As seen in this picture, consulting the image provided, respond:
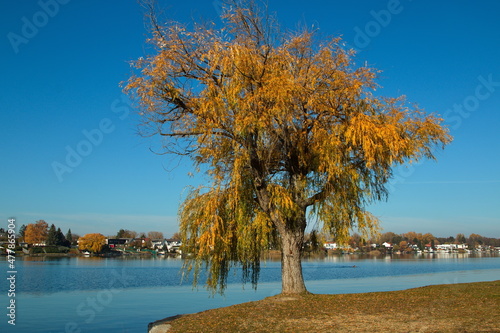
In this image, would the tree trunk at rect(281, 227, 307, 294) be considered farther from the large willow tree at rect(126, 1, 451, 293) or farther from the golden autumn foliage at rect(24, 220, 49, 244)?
the golden autumn foliage at rect(24, 220, 49, 244)

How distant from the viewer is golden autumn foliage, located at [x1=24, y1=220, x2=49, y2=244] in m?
116

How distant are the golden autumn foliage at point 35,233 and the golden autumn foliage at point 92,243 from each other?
11444 millimetres

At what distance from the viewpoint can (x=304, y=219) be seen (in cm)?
1714

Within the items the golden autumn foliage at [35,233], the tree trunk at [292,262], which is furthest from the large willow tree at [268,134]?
the golden autumn foliage at [35,233]

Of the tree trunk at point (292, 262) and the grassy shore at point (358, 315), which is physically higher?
the tree trunk at point (292, 262)

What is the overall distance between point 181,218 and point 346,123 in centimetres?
674

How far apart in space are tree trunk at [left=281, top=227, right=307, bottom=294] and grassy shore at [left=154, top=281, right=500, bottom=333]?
74cm

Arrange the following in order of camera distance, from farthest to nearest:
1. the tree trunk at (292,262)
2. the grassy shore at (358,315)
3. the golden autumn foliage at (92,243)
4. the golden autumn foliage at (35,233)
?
the golden autumn foliage at (92,243) < the golden autumn foliage at (35,233) < the tree trunk at (292,262) < the grassy shore at (358,315)

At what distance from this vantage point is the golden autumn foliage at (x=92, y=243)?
130 meters

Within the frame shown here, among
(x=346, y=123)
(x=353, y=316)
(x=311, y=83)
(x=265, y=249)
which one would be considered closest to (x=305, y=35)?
(x=311, y=83)

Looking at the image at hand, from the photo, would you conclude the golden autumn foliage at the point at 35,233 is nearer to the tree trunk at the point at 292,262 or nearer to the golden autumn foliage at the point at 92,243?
the golden autumn foliage at the point at 92,243

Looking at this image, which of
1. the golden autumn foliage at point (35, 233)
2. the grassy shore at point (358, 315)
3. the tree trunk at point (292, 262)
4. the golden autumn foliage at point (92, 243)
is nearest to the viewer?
the grassy shore at point (358, 315)

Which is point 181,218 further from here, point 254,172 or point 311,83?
point 311,83

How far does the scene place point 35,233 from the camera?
384ft
